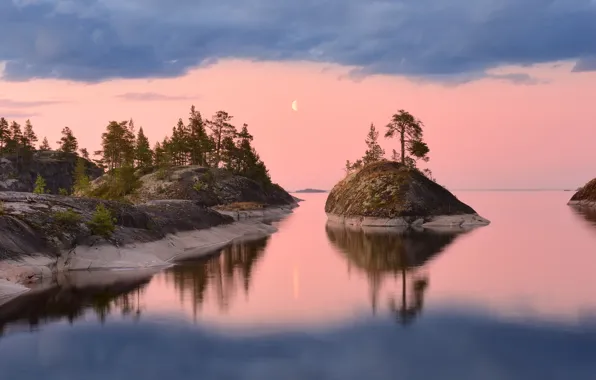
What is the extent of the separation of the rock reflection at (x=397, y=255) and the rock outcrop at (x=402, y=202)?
454cm

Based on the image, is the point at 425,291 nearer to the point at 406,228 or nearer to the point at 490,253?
the point at 490,253

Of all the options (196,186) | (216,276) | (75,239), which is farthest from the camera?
(196,186)

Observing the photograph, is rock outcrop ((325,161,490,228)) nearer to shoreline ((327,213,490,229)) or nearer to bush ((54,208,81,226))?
shoreline ((327,213,490,229))

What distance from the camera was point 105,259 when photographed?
4966cm

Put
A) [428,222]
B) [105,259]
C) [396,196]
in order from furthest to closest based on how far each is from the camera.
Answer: [396,196], [428,222], [105,259]

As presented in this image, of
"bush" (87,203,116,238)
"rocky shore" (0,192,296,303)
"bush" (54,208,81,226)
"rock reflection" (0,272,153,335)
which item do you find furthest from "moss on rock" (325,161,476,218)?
"rock reflection" (0,272,153,335)

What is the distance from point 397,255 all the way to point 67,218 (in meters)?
36.4

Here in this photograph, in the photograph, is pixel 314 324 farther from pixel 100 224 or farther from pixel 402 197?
pixel 402 197

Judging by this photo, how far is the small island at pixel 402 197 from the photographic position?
342 feet

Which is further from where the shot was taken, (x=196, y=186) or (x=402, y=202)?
(x=196, y=186)

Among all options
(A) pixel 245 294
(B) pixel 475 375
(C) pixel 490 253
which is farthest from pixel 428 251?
(B) pixel 475 375

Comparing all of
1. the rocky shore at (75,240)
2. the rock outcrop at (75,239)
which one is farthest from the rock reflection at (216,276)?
the rock outcrop at (75,239)

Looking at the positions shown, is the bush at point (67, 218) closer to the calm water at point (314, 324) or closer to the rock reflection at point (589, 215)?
the calm water at point (314, 324)

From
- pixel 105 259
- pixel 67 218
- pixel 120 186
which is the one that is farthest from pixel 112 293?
pixel 120 186
